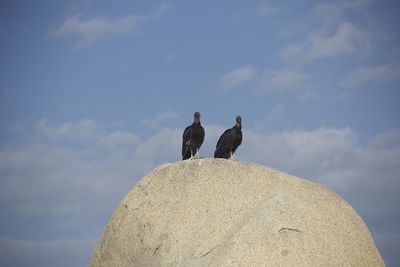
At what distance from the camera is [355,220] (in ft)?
49.5

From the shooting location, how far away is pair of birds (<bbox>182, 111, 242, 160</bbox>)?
2200cm

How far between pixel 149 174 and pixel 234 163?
113 inches

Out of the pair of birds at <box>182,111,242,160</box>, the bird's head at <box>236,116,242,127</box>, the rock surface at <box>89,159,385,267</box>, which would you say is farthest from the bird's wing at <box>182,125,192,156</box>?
the rock surface at <box>89,159,385,267</box>

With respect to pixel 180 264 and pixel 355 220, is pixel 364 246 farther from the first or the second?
pixel 180 264

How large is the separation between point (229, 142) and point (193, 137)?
1.30m

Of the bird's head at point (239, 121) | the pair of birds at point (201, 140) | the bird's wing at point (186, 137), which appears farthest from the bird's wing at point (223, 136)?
the bird's wing at point (186, 137)

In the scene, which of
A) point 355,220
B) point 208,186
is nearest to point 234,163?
point 208,186

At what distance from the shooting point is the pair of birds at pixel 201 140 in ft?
72.2

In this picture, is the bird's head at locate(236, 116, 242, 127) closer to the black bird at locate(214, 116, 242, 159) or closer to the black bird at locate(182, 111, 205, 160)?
the black bird at locate(214, 116, 242, 159)

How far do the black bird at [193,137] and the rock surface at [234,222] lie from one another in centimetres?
461

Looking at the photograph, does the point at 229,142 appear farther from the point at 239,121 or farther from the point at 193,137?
the point at 193,137

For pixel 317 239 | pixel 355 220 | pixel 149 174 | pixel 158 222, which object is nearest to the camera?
pixel 317 239

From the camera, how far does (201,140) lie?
22.1m

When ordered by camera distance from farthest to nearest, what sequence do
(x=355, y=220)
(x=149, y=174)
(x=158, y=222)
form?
(x=149, y=174) → (x=158, y=222) → (x=355, y=220)
